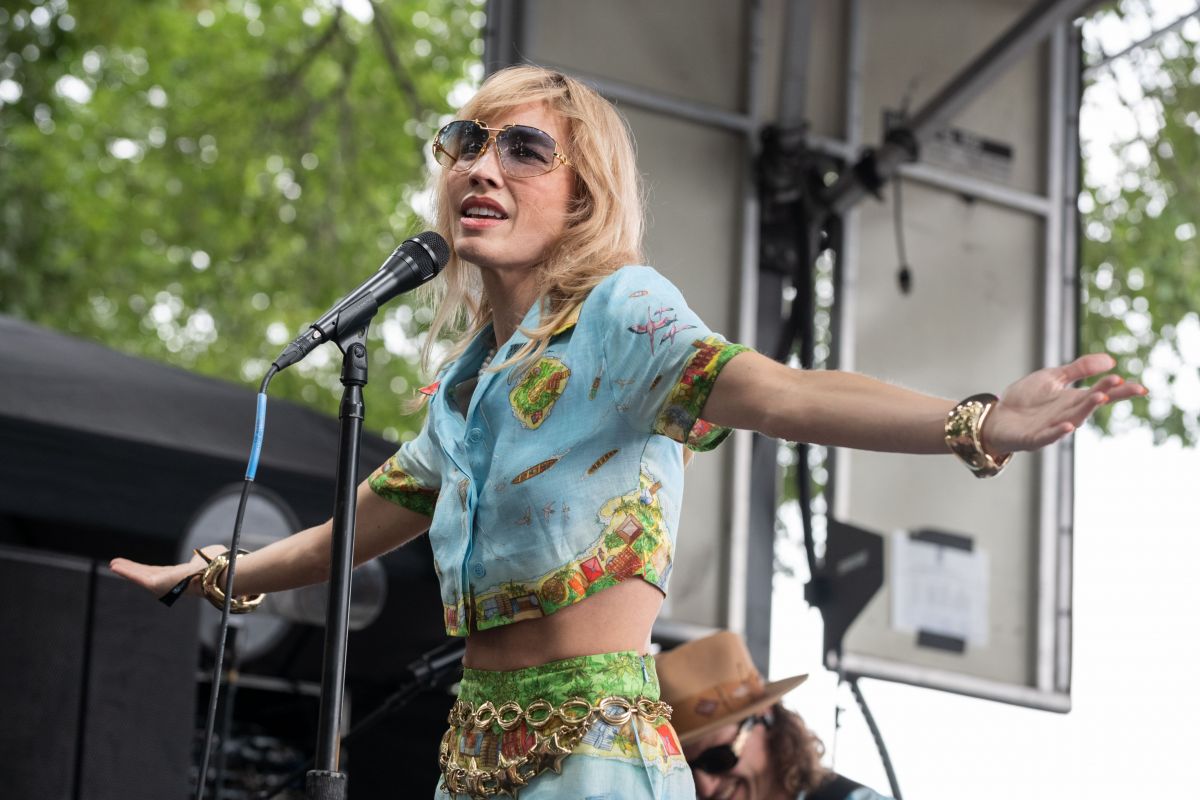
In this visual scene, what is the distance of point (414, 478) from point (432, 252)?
0.40 metres

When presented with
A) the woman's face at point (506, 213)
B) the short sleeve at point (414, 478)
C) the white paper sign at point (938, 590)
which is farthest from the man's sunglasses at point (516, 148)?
the white paper sign at point (938, 590)

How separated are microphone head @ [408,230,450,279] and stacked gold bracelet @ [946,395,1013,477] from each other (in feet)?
3.15

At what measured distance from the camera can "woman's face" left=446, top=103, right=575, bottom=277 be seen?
2.37 metres

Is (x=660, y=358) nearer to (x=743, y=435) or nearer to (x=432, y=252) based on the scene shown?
(x=432, y=252)

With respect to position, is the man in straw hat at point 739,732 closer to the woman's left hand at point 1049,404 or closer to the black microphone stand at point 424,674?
the black microphone stand at point 424,674

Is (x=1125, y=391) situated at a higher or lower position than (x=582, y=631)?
higher

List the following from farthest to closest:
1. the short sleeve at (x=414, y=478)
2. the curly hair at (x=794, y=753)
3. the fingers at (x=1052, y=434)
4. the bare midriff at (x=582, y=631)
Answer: the curly hair at (x=794, y=753) → the short sleeve at (x=414, y=478) → the bare midriff at (x=582, y=631) → the fingers at (x=1052, y=434)

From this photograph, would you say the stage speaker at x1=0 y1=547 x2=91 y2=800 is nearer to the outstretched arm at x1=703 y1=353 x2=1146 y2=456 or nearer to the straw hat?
the straw hat

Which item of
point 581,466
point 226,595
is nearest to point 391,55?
point 226,595

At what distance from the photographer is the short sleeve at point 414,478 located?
2.53 m

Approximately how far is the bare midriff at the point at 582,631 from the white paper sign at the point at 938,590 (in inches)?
145

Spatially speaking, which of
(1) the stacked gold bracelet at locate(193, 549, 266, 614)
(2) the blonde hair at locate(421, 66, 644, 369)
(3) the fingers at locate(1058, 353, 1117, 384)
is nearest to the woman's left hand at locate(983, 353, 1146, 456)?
(3) the fingers at locate(1058, 353, 1117, 384)

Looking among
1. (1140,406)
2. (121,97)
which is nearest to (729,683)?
(1140,406)

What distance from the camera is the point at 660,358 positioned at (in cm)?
204
